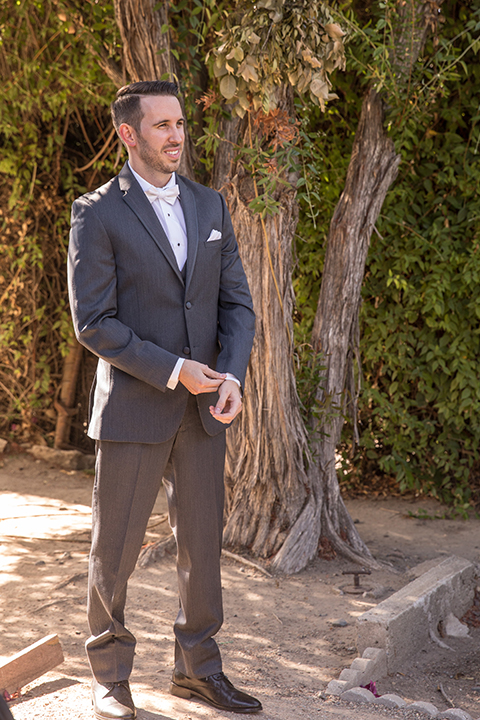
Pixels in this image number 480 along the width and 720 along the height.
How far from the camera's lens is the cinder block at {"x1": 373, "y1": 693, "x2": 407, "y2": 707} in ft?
8.48

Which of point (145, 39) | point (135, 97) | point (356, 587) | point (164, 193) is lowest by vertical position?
point (356, 587)

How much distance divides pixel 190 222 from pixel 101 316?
1.39 feet

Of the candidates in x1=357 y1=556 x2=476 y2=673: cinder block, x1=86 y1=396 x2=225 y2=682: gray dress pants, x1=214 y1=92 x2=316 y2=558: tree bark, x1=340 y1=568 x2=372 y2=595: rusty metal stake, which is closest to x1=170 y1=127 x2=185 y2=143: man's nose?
x1=86 y1=396 x2=225 y2=682: gray dress pants

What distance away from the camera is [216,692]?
241 centimetres

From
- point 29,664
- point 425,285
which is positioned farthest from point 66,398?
point 29,664

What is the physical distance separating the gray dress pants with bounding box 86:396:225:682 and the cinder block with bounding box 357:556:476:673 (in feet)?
2.54

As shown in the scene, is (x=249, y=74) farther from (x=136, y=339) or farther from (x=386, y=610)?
(x=386, y=610)

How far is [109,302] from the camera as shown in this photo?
2.20 m

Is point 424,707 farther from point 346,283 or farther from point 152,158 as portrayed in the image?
point 346,283

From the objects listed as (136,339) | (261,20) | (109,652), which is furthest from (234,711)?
(261,20)

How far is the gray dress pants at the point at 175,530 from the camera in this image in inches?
90.4

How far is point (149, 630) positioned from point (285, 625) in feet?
1.97

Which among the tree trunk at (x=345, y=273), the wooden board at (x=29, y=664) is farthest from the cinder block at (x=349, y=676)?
the tree trunk at (x=345, y=273)

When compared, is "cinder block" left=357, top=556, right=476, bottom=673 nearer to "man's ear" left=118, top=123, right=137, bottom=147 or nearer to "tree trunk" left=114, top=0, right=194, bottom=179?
"man's ear" left=118, top=123, right=137, bottom=147
